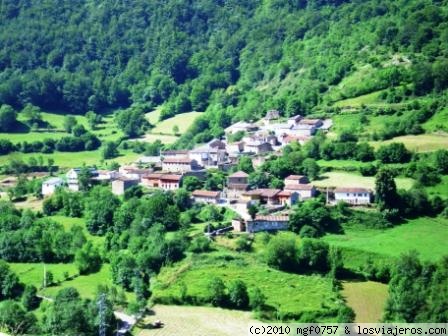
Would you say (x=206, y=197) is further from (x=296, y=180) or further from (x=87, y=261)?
(x=87, y=261)

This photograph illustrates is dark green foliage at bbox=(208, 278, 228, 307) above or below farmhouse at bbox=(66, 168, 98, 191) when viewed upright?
below

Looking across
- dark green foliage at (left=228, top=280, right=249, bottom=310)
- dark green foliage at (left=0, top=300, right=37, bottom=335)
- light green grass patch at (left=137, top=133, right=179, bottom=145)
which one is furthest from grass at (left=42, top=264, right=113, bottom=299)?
light green grass patch at (left=137, top=133, right=179, bottom=145)

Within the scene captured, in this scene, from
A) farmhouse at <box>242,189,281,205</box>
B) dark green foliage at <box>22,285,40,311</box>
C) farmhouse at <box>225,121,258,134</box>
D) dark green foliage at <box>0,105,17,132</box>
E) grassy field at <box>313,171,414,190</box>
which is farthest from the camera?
dark green foliage at <box>0,105,17,132</box>

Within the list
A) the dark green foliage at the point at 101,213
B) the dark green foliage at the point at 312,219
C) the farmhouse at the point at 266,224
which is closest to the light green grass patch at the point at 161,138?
the dark green foliage at the point at 101,213

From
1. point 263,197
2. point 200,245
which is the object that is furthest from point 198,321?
point 263,197

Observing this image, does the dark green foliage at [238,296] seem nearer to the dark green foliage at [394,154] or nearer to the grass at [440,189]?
the grass at [440,189]

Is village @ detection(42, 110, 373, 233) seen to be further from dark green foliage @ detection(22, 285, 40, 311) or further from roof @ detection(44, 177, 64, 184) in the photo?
dark green foliage @ detection(22, 285, 40, 311)

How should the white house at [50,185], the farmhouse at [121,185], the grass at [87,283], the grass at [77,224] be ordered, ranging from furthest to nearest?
the white house at [50,185] < the farmhouse at [121,185] < the grass at [77,224] < the grass at [87,283]
